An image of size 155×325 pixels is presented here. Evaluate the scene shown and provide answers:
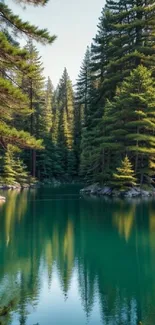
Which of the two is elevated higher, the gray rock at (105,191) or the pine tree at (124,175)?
the pine tree at (124,175)

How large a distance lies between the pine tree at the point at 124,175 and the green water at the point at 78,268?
879 centimetres

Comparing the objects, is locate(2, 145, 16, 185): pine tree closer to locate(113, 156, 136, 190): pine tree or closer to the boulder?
the boulder

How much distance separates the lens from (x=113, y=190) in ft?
113

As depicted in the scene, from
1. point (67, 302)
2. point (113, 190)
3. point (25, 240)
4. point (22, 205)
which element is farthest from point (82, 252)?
point (113, 190)

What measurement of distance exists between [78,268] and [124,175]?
20764mm

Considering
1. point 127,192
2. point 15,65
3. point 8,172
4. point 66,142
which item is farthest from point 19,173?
point 15,65

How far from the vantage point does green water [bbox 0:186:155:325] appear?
345 inches

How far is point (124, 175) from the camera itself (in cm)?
3262

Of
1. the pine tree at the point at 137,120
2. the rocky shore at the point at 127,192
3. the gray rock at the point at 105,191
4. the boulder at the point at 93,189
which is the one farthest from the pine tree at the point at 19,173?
the pine tree at the point at 137,120

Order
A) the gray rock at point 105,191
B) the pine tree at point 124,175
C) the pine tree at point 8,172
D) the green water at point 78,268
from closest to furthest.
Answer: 1. the green water at point 78,268
2. the pine tree at point 124,175
3. the gray rock at point 105,191
4. the pine tree at point 8,172

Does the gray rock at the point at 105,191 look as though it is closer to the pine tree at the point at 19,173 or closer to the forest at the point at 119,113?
the forest at the point at 119,113

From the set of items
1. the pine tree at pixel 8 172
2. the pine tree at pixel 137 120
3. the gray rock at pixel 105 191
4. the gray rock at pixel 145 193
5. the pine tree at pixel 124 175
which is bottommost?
the gray rock at pixel 145 193

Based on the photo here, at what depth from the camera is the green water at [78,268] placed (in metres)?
8.77

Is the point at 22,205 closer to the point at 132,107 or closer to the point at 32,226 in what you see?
the point at 32,226
